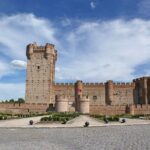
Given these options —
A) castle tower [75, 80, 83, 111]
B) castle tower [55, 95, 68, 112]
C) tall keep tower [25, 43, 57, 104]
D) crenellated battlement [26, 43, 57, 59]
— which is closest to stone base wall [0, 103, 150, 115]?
castle tower [55, 95, 68, 112]

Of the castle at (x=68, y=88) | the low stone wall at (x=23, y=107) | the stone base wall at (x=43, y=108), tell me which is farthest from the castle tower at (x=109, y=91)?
the low stone wall at (x=23, y=107)

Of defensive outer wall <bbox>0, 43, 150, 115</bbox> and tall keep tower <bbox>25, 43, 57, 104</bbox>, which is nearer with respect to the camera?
defensive outer wall <bbox>0, 43, 150, 115</bbox>

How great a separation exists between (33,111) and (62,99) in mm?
5247

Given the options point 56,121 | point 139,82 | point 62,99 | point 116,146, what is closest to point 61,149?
point 116,146

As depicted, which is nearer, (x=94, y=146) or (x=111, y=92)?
(x=94, y=146)

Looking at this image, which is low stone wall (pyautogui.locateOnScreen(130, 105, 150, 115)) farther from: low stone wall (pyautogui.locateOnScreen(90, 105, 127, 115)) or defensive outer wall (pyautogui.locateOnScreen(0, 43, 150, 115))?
defensive outer wall (pyautogui.locateOnScreen(0, 43, 150, 115))

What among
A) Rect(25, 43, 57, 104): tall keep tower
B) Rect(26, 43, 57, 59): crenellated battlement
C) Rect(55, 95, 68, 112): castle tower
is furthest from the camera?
Rect(26, 43, 57, 59): crenellated battlement

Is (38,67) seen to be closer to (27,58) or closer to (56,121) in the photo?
(27,58)

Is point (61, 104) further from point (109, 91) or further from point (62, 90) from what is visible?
point (109, 91)

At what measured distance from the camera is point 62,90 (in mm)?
59438

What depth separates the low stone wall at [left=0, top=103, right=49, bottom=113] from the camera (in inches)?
2083

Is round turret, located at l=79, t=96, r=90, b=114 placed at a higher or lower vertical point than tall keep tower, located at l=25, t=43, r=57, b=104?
lower

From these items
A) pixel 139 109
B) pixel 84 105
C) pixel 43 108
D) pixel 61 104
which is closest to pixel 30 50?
pixel 43 108

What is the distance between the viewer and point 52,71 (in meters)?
59.3
